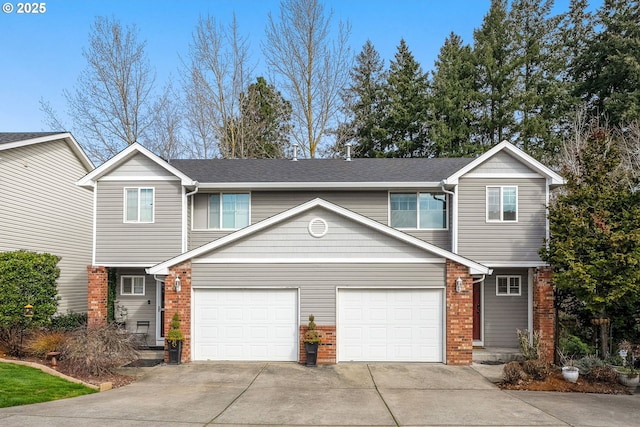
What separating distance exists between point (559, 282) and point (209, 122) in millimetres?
21049

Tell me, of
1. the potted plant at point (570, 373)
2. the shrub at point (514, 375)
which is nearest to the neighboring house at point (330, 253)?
the shrub at point (514, 375)

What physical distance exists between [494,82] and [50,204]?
977 inches

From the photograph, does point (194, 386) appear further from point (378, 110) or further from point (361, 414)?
point (378, 110)

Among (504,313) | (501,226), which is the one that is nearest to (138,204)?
(501,226)

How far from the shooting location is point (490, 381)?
36.3ft

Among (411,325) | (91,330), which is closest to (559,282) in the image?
(411,325)

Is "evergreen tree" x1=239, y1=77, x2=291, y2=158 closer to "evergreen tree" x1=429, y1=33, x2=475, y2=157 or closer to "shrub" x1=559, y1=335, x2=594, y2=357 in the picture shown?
"evergreen tree" x1=429, y1=33, x2=475, y2=157

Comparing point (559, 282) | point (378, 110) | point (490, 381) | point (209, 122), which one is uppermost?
point (378, 110)

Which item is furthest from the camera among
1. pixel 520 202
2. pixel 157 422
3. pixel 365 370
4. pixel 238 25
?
pixel 238 25

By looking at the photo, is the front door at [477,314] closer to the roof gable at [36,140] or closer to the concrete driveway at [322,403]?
the concrete driveway at [322,403]

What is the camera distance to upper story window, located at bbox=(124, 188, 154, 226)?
48.4ft

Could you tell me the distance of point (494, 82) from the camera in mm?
28484

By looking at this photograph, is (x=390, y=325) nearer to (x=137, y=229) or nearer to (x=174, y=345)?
(x=174, y=345)

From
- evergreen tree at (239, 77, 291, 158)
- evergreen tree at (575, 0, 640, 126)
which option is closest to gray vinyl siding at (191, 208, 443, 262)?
evergreen tree at (239, 77, 291, 158)
